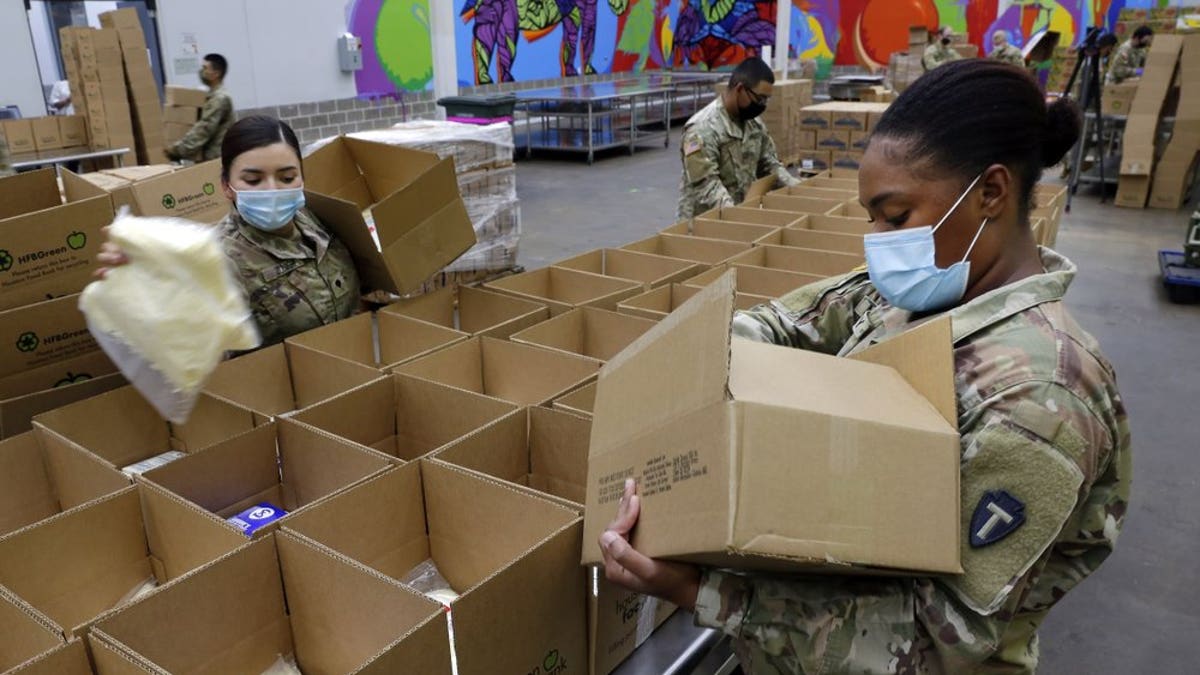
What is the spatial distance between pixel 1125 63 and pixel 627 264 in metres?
9.35

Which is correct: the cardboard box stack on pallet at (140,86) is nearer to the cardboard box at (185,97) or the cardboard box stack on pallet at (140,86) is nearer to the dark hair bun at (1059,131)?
the cardboard box at (185,97)

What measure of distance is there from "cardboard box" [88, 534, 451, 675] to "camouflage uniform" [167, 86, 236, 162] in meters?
5.25

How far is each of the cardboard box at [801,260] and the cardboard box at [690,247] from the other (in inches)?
3.6

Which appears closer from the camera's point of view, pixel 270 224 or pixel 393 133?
pixel 270 224

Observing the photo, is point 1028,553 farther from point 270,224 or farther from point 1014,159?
point 270,224

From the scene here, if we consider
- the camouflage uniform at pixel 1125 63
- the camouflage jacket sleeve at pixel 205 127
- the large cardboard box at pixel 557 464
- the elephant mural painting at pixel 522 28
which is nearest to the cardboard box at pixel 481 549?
the large cardboard box at pixel 557 464

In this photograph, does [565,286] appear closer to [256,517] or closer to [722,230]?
[722,230]

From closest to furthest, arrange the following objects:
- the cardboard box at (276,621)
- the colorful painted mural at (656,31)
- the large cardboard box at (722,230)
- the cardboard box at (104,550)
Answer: the cardboard box at (276,621)
the cardboard box at (104,550)
the large cardboard box at (722,230)
the colorful painted mural at (656,31)

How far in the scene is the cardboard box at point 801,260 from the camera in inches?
105

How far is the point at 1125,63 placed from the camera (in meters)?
9.30

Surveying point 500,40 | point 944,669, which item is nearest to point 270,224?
point 944,669

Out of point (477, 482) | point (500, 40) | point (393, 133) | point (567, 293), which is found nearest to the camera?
point (477, 482)

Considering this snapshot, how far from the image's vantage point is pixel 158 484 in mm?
1353

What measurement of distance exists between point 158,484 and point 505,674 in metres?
0.71
